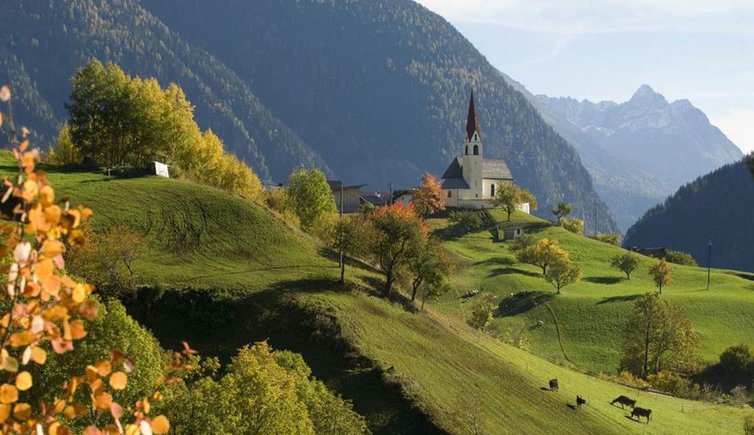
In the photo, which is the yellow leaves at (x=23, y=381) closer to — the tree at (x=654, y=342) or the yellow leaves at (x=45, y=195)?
the yellow leaves at (x=45, y=195)

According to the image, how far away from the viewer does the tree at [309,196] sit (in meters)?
121

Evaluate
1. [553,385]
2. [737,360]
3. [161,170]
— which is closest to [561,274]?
[737,360]

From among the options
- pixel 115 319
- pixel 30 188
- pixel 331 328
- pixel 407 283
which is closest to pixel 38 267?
pixel 30 188

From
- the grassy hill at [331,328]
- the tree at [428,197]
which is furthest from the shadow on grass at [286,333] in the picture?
the tree at [428,197]

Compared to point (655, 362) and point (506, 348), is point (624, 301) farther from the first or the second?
point (506, 348)

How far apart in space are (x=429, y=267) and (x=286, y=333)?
22552 millimetres

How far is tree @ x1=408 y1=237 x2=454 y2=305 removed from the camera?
84250 mm

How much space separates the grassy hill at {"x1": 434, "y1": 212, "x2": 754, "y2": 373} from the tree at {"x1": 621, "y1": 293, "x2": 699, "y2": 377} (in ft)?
9.78

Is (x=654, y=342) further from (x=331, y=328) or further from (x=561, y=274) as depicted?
(x=331, y=328)

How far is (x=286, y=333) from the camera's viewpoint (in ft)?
217

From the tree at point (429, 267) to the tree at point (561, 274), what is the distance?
5781 centimetres

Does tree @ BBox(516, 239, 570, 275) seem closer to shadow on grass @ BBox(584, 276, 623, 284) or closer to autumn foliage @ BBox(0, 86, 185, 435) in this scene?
shadow on grass @ BBox(584, 276, 623, 284)

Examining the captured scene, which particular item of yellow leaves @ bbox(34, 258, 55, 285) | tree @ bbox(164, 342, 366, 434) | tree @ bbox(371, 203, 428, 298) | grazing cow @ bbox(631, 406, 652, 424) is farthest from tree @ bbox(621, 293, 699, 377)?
yellow leaves @ bbox(34, 258, 55, 285)

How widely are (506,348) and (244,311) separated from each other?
34.1 meters
